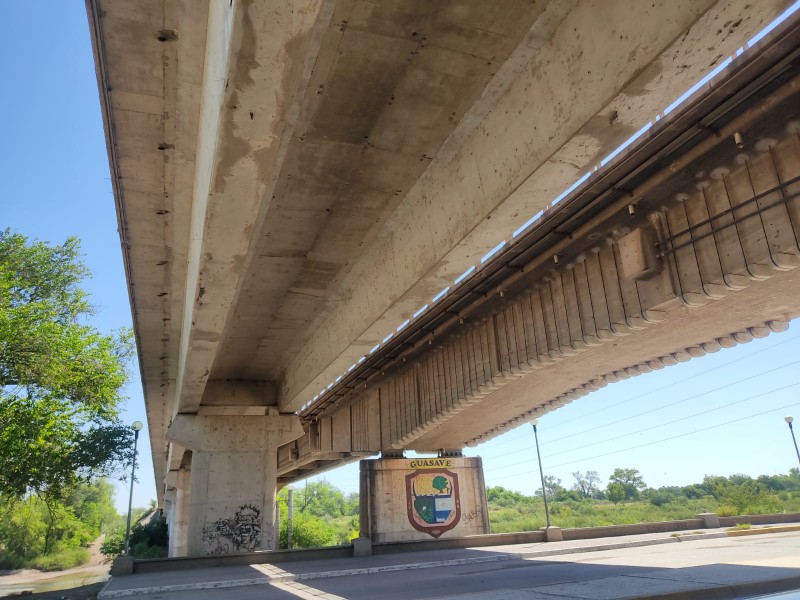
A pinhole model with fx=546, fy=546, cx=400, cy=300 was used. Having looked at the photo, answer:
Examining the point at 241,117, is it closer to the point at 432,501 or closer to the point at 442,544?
the point at 442,544

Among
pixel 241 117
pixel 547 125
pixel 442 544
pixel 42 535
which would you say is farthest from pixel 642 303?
pixel 42 535

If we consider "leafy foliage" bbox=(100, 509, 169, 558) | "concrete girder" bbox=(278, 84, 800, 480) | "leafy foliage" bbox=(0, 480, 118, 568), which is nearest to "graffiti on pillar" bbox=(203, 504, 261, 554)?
"concrete girder" bbox=(278, 84, 800, 480)

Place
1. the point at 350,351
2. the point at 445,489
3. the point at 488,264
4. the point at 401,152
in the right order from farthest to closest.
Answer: the point at 445,489 < the point at 350,351 < the point at 488,264 < the point at 401,152

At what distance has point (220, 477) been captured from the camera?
18.1 metres

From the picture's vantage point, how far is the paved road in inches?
332

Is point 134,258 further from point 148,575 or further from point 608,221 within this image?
point 148,575

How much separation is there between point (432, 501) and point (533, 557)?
9012mm

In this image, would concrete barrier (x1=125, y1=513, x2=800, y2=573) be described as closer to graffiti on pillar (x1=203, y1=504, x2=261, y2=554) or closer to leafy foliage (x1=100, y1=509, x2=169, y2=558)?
graffiti on pillar (x1=203, y1=504, x2=261, y2=554)

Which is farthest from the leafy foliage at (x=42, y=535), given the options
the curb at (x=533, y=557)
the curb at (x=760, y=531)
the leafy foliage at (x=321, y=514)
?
the curb at (x=760, y=531)

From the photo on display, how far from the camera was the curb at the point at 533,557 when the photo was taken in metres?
A: 7.98

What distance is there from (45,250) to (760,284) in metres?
32.7

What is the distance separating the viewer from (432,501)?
79.8ft

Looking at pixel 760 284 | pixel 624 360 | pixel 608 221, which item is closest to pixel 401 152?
pixel 608 221

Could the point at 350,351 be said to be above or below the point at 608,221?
below
